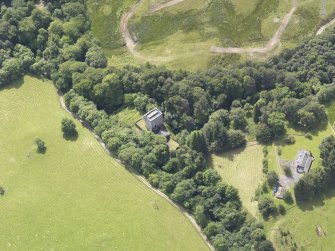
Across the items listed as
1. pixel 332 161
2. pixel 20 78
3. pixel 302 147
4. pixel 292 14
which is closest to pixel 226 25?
pixel 292 14

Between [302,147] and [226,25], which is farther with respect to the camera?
[226,25]

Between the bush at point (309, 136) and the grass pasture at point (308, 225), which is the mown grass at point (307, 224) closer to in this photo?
the grass pasture at point (308, 225)

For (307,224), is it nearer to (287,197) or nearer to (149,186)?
(287,197)

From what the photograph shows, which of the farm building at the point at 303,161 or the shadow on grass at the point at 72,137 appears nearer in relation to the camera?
the farm building at the point at 303,161

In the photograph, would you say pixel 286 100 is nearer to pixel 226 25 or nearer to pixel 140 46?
pixel 226 25

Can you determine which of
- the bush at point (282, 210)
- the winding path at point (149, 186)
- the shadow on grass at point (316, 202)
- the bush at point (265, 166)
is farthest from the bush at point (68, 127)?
the shadow on grass at point (316, 202)
